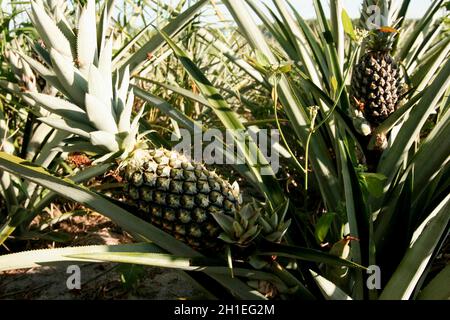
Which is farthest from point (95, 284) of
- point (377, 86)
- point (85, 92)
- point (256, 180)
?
point (377, 86)

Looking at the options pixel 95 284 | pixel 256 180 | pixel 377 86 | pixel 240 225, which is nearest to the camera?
pixel 240 225

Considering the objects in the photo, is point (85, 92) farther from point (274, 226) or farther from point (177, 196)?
point (274, 226)

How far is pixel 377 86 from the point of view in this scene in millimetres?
1299

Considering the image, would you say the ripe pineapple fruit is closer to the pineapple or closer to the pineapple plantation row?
the pineapple plantation row

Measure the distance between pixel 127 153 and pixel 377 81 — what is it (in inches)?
29.3

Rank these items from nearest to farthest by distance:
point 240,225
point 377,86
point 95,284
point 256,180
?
point 240,225 → point 256,180 → point 377,86 → point 95,284

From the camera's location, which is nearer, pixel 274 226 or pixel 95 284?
pixel 274 226

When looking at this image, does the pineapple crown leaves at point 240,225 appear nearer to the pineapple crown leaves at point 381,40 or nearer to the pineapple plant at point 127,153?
the pineapple plant at point 127,153

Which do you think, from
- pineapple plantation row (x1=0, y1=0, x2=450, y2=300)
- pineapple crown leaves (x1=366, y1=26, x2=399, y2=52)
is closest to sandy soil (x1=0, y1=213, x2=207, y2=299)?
pineapple plantation row (x1=0, y1=0, x2=450, y2=300)

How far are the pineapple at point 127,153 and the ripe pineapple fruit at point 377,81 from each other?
577 millimetres

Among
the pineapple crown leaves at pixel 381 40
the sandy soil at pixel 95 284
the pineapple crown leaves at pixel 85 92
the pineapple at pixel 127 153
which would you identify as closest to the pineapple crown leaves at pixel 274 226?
the pineapple at pixel 127 153

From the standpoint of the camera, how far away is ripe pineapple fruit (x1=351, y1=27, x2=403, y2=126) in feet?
4.28

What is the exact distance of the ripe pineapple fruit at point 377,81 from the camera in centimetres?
131
